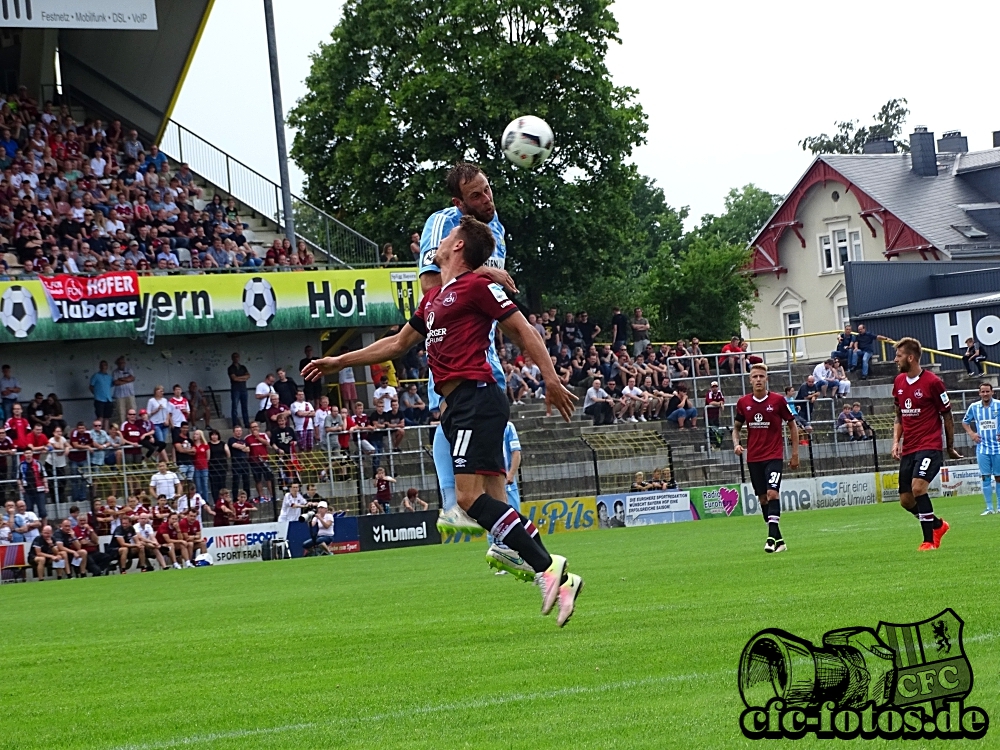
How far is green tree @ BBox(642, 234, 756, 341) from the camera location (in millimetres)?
59469

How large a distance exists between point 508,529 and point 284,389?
24.5m

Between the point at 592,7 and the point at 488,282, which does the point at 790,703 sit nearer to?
the point at 488,282

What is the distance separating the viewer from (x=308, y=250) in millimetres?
37406

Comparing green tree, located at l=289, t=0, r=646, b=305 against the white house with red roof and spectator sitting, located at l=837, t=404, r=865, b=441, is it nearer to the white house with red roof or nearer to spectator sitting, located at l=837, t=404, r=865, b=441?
spectator sitting, located at l=837, t=404, r=865, b=441

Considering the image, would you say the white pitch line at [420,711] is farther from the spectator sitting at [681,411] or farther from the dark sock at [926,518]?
the spectator sitting at [681,411]

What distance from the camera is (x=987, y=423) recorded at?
25234mm

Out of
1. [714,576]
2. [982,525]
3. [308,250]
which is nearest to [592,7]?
[308,250]

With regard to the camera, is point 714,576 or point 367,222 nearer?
point 714,576

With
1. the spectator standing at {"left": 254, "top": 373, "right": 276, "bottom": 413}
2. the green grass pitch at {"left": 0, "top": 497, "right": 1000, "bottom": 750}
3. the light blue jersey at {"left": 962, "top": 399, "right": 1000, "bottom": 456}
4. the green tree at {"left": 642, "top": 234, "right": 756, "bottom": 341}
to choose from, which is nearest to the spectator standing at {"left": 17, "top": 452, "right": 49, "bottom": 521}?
the spectator standing at {"left": 254, "top": 373, "right": 276, "bottom": 413}

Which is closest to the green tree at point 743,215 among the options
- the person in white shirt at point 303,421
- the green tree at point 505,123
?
the green tree at point 505,123

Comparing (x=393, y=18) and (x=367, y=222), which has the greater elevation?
(x=393, y=18)

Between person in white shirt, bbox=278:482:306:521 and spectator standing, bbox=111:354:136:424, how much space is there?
16.8 ft

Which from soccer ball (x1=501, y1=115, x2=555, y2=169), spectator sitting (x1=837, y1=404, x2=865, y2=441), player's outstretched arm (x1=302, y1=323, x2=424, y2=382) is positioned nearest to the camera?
player's outstretched arm (x1=302, y1=323, x2=424, y2=382)

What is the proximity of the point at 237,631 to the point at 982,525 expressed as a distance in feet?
36.6
